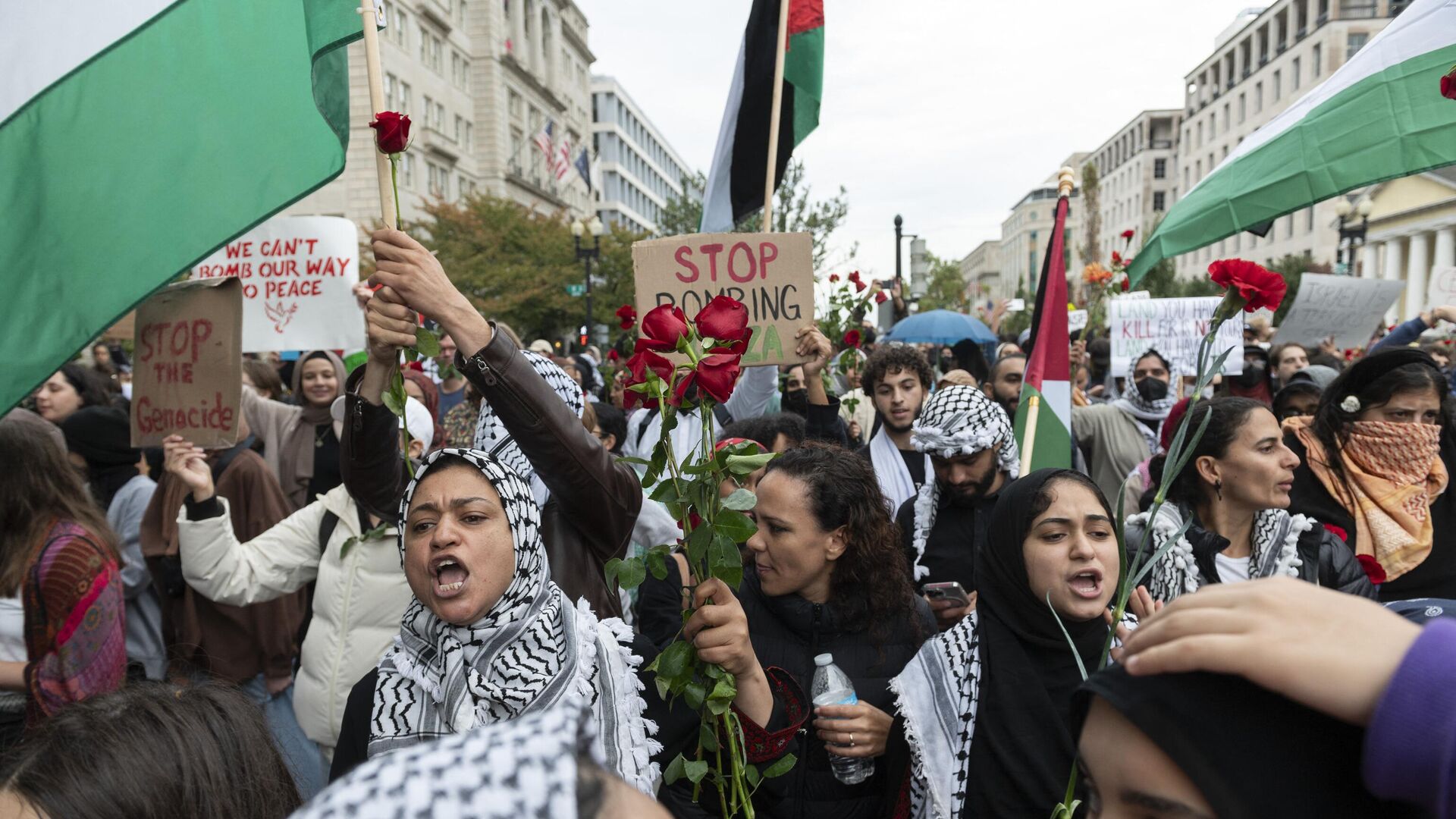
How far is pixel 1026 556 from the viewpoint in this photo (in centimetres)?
247

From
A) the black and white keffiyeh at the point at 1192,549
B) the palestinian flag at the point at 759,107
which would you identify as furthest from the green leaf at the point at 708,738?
the palestinian flag at the point at 759,107

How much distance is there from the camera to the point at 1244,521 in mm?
3307

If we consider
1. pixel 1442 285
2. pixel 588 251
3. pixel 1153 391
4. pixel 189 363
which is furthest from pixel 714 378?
pixel 588 251

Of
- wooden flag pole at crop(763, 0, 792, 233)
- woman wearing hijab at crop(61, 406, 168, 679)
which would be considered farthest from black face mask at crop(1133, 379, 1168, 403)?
woman wearing hijab at crop(61, 406, 168, 679)

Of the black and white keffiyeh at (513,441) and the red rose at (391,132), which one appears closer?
the red rose at (391,132)

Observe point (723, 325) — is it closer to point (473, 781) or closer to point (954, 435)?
point (473, 781)

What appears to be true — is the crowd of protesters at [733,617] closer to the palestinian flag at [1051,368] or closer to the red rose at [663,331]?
the red rose at [663,331]

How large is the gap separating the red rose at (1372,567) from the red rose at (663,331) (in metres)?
2.99

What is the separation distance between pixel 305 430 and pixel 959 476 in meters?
4.01

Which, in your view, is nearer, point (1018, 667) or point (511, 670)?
point (511, 670)

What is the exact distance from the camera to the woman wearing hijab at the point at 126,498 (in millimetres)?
4219

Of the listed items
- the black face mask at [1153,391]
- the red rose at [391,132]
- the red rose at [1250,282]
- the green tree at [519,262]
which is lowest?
the black face mask at [1153,391]

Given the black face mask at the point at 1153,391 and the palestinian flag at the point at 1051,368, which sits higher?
the palestinian flag at the point at 1051,368

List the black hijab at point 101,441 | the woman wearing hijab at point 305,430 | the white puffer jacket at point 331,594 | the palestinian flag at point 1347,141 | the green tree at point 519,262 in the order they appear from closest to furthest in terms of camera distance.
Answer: the white puffer jacket at point 331,594 → the palestinian flag at point 1347,141 → the black hijab at point 101,441 → the woman wearing hijab at point 305,430 → the green tree at point 519,262
